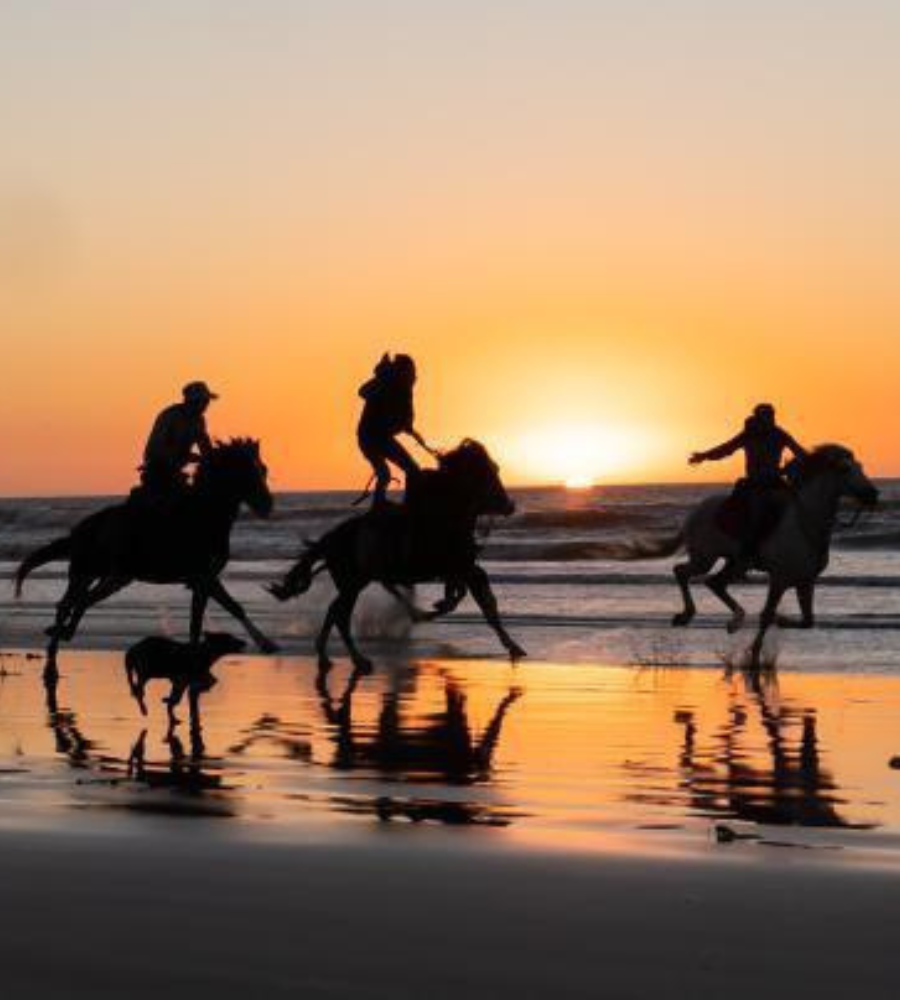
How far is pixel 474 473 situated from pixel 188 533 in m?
3.00

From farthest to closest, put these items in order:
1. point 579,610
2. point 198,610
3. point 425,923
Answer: point 579,610 → point 198,610 → point 425,923

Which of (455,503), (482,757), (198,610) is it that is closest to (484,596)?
(455,503)

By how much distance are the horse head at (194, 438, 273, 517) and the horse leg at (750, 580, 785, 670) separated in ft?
15.8

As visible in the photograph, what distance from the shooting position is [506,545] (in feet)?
196

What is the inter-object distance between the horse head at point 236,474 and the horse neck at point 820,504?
219 inches

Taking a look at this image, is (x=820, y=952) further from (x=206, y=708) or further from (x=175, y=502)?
(x=175, y=502)

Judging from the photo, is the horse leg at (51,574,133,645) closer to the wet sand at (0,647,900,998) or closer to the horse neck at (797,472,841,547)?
the wet sand at (0,647,900,998)

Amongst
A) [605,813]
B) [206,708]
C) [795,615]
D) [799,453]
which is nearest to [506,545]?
[795,615]

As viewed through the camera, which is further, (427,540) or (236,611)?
(427,540)

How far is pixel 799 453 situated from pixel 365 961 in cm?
1384

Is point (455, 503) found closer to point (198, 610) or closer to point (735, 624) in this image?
point (198, 610)

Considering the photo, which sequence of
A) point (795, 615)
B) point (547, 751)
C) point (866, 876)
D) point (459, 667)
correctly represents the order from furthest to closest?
point (795, 615) < point (459, 667) < point (547, 751) < point (866, 876)

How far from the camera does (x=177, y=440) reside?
1577 centimetres

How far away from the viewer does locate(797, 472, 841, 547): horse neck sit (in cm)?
1880
